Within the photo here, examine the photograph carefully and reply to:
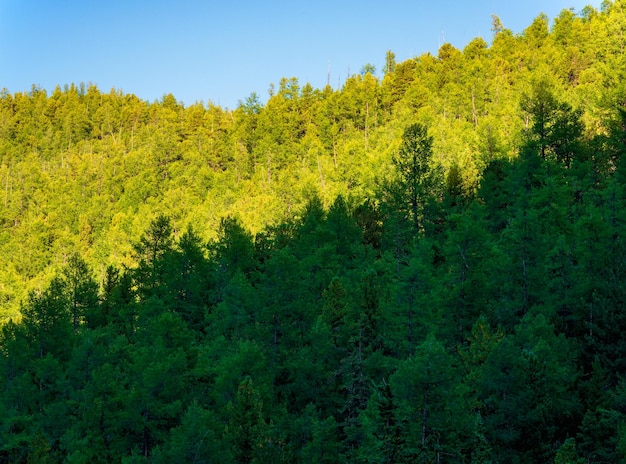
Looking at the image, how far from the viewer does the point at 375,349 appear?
125ft

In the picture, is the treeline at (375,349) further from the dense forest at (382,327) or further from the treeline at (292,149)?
the treeline at (292,149)

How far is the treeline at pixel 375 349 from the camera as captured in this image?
27.1 m

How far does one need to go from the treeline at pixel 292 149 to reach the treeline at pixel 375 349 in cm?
2295

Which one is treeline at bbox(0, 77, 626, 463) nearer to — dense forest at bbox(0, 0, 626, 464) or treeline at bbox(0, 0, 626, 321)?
dense forest at bbox(0, 0, 626, 464)

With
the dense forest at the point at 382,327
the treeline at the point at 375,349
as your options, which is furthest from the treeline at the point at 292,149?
the treeline at the point at 375,349

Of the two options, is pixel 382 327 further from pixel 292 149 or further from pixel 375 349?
pixel 292 149

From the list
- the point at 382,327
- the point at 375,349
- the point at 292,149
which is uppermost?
the point at 292,149

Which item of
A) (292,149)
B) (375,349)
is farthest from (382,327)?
(292,149)

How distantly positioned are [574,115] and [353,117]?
261ft

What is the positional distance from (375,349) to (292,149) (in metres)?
103

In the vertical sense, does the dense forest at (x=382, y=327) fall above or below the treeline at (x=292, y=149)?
below

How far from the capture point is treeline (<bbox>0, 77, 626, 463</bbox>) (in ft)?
89.0

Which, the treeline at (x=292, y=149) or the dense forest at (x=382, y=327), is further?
the treeline at (x=292, y=149)

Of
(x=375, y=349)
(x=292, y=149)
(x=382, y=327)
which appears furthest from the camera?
(x=292, y=149)
